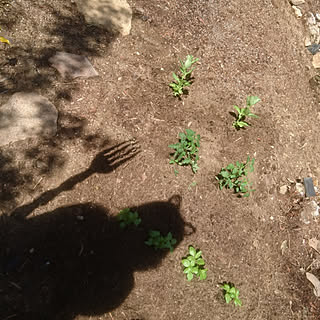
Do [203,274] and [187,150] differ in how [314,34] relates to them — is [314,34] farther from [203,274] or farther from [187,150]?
[203,274]

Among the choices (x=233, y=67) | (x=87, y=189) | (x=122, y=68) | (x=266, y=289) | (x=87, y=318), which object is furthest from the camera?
(x=233, y=67)

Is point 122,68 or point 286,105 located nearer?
point 122,68

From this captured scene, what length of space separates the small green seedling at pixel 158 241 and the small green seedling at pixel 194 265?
217 mm

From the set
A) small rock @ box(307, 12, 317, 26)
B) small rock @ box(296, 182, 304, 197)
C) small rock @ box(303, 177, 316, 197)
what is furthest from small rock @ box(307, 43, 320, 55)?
small rock @ box(296, 182, 304, 197)

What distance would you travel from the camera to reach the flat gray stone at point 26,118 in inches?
109

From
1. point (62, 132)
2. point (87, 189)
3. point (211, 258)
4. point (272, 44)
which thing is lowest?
point (211, 258)

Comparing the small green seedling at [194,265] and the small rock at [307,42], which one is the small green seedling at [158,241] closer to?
the small green seedling at [194,265]

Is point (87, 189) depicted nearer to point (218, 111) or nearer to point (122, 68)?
point (122, 68)

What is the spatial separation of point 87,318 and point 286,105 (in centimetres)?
408

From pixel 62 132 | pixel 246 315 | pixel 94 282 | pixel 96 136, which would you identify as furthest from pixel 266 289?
pixel 62 132

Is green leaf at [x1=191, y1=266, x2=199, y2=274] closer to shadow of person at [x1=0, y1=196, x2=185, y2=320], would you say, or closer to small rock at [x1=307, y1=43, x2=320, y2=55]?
shadow of person at [x1=0, y1=196, x2=185, y2=320]

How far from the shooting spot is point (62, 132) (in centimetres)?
298

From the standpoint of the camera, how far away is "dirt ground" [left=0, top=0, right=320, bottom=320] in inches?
98.0

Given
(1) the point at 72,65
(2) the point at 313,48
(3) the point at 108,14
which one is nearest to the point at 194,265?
(1) the point at 72,65
